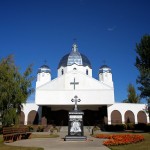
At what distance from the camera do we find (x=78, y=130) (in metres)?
14.5

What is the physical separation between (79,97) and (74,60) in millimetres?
12065

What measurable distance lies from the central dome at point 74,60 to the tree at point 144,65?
64.0ft

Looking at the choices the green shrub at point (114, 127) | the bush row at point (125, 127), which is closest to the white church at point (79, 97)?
the bush row at point (125, 127)

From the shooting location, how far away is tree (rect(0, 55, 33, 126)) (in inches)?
774

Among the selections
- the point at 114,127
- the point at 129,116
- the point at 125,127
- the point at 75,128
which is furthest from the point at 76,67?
the point at 75,128

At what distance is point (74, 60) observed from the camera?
1724 inches

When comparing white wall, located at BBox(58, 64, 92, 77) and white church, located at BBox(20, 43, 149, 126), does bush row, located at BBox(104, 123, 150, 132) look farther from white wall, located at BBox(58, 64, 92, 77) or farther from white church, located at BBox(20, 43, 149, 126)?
white wall, located at BBox(58, 64, 92, 77)

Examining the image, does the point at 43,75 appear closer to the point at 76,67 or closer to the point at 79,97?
the point at 76,67

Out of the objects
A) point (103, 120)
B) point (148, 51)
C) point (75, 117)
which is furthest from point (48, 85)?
point (75, 117)

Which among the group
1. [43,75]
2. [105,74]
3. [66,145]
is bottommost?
[66,145]

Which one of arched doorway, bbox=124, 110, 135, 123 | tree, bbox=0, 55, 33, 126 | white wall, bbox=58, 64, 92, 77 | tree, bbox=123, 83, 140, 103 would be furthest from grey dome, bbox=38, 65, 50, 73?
tree, bbox=0, 55, 33, 126

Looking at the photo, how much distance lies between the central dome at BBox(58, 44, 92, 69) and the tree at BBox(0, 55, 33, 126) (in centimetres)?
2212

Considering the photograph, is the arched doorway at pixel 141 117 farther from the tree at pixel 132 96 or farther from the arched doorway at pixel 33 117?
the arched doorway at pixel 33 117

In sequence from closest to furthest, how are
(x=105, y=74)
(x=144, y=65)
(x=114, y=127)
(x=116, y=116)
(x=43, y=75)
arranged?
(x=144, y=65)
(x=114, y=127)
(x=116, y=116)
(x=43, y=75)
(x=105, y=74)
